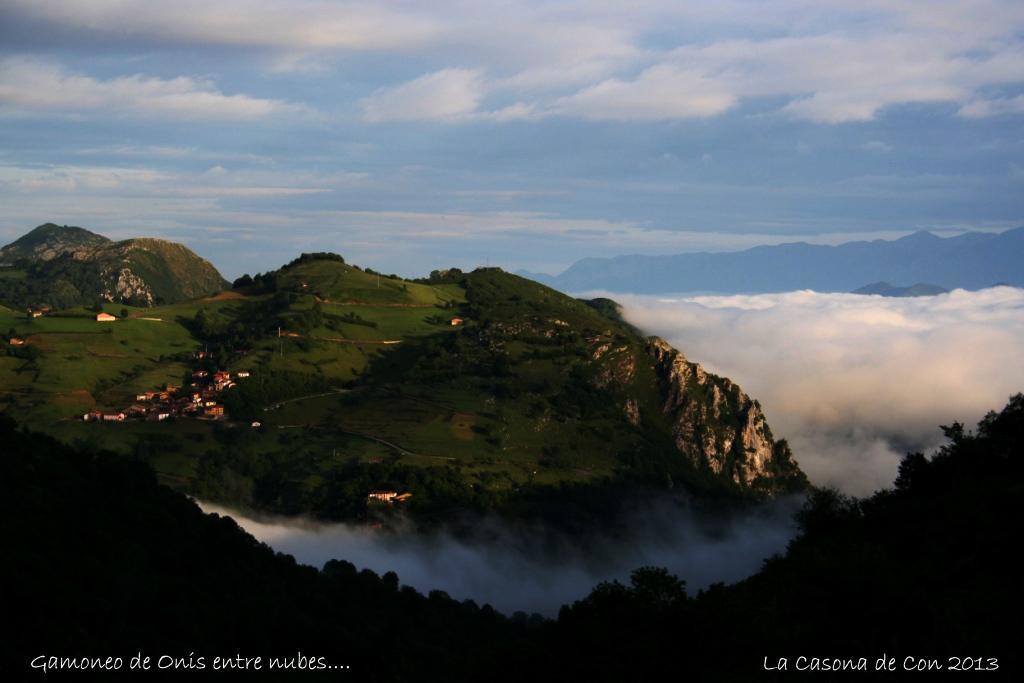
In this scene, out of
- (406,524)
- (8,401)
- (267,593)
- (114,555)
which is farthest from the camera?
(8,401)

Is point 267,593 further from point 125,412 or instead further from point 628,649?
point 125,412

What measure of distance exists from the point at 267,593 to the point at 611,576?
108888 millimetres

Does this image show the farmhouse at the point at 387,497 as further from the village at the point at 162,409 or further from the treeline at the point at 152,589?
the treeline at the point at 152,589

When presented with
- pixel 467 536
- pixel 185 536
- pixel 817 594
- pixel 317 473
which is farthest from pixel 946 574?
pixel 317 473

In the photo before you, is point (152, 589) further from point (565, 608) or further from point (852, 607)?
point (852, 607)

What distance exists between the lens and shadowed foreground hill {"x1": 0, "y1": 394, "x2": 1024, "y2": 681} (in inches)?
1747

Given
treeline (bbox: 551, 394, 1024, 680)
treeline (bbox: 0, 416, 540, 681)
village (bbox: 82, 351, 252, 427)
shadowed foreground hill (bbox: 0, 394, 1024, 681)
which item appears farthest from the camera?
village (bbox: 82, 351, 252, 427)

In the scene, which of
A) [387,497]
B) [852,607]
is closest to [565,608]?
[852,607]

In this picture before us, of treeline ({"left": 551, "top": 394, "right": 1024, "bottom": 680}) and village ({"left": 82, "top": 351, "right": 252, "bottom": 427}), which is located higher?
treeline ({"left": 551, "top": 394, "right": 1024, "bottom": 680})

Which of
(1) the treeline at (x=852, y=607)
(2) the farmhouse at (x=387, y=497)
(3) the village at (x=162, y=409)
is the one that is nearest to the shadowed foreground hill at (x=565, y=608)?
(1) the treeline at (x=852, y=607)

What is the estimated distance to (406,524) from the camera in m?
163

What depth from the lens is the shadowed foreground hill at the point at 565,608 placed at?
44375mm

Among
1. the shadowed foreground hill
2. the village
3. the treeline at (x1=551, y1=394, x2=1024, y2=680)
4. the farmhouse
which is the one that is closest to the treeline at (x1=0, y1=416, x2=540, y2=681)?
the shadowed foreground hill

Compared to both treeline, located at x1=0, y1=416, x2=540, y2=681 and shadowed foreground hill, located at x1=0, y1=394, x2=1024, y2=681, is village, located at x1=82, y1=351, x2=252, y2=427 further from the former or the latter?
shadowed foreground hill, located at x1=0, y1=394, x2=1024, y2=681
